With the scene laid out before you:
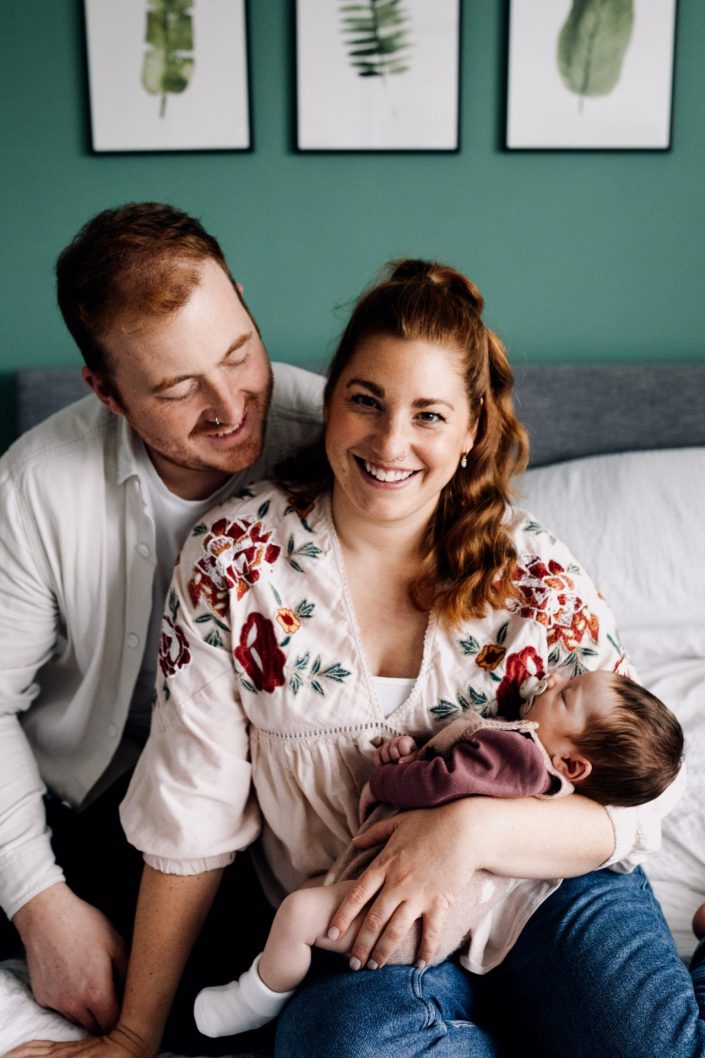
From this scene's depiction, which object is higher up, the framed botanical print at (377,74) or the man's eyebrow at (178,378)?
the framed botanical print at (377,74)

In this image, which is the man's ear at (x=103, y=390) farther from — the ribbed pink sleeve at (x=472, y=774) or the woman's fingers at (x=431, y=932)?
the woman's fingers at (x=431, y=932)

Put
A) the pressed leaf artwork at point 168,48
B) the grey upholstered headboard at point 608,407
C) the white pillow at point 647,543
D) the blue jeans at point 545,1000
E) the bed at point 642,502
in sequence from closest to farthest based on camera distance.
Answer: the blue jeans at point 545,1000 < the bed at point 642,502 < the white pillow at point 647,543 < the pressed leaf artwork at point 168,48 < the grey upholstered headboard at point 608,407

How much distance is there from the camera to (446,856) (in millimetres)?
1166

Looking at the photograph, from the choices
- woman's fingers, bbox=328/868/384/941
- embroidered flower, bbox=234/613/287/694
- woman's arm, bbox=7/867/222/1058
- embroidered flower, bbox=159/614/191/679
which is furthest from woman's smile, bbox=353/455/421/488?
woman's arm, bbox=7/867/222/1058

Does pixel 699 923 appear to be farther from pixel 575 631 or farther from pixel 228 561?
pixel 228 561

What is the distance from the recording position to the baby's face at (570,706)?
1.23m

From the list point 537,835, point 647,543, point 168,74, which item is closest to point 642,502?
point 647,543

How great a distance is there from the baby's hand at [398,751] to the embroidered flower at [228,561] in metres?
0.30

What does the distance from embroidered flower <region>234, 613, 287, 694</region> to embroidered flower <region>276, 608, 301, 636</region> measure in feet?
0.05

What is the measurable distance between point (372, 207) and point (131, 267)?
1.03 metres

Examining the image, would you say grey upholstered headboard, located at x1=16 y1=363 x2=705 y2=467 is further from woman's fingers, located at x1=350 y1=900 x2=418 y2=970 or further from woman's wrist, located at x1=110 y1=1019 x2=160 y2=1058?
woman's wrist, located at x1=110 y1=1019 x2=160 y2=1058

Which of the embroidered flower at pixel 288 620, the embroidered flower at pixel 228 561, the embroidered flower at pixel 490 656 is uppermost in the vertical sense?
the embroidered flower at pixel 228 561

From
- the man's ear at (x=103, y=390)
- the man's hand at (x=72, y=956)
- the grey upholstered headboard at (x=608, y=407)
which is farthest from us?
the grey upholstered headboard at (x=608, y=407)

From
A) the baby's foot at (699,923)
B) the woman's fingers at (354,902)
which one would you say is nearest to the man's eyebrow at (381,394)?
the woman's fingers at (354,902)
